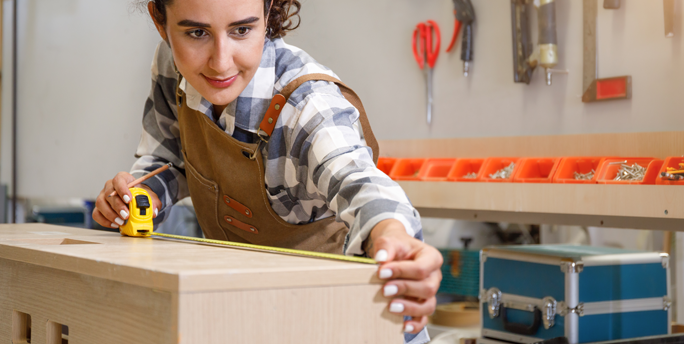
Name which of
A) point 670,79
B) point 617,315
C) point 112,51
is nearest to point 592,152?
point 670,79

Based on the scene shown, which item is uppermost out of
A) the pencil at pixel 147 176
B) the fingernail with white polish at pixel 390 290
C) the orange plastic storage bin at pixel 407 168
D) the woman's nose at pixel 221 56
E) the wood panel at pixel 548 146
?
the woman's nose at pixel 221 56

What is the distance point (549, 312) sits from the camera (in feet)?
5.33

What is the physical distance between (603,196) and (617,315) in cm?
54

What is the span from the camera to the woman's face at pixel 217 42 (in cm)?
85

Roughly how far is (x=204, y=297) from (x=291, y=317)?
0.29ft

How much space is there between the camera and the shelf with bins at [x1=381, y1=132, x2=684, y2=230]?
123 centimetres

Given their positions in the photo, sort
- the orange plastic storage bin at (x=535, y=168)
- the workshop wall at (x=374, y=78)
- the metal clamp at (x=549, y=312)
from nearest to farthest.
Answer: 1. the orange plastic storage bin at (x=535, y=168)
2. the metal clamp at (x=549, y=312)
3. the workshop wall at (x=374, y=78)

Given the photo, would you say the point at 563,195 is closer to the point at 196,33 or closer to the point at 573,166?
the point at 573,166

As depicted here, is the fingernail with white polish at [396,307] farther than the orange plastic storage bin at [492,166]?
No

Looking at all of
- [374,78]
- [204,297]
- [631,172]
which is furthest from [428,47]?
[204,297]

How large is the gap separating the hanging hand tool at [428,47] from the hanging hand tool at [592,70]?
0.55 meters

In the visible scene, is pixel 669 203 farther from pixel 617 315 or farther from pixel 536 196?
pixel 617 315

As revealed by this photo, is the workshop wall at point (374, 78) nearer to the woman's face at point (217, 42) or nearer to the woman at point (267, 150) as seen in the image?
the woman at point (267, 150)

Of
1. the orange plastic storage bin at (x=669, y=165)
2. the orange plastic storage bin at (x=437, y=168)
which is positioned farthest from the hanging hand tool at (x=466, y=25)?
the orange plastic storage bin at (x=669, y=165)
